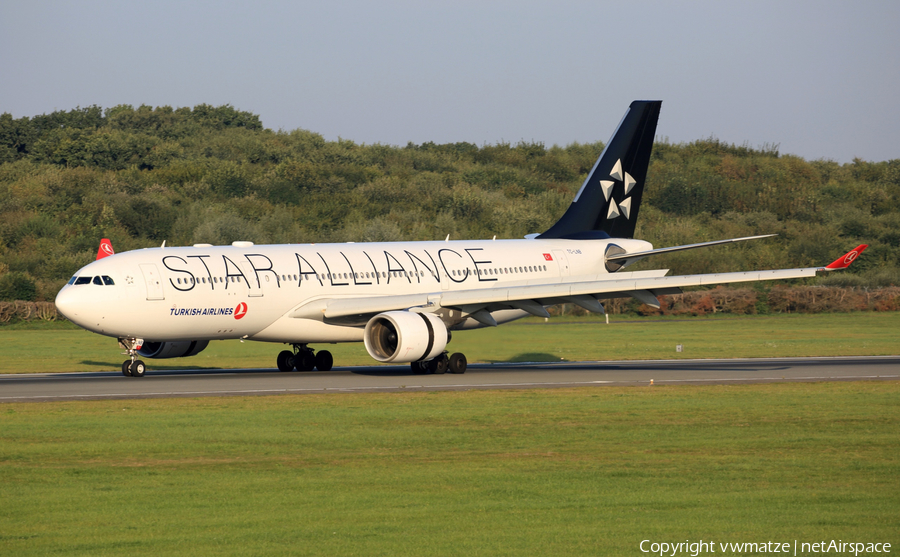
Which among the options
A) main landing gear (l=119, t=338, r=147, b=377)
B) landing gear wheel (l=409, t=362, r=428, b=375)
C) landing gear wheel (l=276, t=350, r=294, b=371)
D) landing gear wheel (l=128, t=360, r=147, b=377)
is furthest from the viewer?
landing gear wheel (l=276, t=350, r=294, b=371)

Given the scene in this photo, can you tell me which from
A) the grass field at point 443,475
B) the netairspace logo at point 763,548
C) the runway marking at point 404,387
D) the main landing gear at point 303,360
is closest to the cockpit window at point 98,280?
the runway marking at point 404,387

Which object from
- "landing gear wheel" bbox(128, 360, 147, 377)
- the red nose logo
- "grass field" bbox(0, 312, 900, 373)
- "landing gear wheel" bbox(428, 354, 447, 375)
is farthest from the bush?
"landing gear wheel" bbox(428, 354, 447, 375)

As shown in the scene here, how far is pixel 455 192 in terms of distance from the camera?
357 feet

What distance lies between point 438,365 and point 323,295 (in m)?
4.33

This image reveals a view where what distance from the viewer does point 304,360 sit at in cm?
3556

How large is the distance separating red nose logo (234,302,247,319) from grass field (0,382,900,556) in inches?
299

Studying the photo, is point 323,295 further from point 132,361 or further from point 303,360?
point 132,361

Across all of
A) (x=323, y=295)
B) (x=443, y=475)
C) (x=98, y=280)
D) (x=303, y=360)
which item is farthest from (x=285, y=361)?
(x=443, y=475)

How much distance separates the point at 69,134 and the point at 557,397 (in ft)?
368

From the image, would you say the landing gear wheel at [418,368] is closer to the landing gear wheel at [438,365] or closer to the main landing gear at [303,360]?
the landing gear wheel at [438,365]

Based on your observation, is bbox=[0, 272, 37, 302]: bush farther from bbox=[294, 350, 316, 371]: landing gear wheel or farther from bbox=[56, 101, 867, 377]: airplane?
bbox=[294, 350, 316, 371]: landing gear wheel

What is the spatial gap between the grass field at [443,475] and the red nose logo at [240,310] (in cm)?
759

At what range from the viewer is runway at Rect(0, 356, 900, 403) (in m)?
27.8

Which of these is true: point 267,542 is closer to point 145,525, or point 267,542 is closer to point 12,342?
point 145,525
